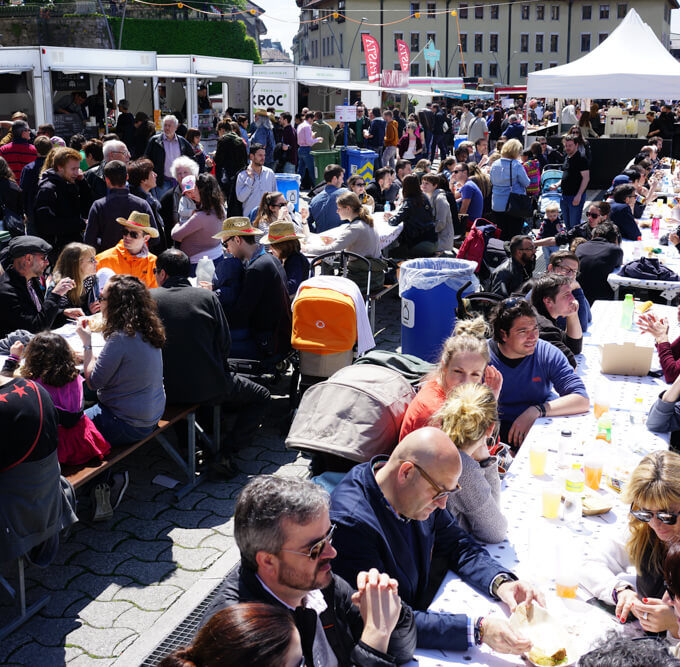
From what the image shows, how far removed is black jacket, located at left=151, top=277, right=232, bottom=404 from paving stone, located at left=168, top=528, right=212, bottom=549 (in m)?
0.88

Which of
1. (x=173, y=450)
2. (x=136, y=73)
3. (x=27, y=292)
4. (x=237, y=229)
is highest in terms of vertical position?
(x=136, y=73)

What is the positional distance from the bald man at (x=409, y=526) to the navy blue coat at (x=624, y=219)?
7.29 m

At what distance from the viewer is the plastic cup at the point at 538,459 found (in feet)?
11.8

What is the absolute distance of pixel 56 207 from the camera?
24.7 ft

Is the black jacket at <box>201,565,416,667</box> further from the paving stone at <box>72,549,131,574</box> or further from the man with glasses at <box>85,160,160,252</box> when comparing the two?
the man with glasses at <box>85,160,160,252</box>

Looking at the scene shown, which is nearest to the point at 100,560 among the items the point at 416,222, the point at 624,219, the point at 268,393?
the point at 268,393

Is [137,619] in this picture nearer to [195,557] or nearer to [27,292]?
[195,557]

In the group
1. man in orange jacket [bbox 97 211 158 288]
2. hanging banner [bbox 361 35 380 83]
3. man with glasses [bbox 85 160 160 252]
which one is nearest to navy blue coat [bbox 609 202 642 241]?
A: man with glasses [bbox 85 160 160 252]

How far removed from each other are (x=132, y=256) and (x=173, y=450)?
1.99m

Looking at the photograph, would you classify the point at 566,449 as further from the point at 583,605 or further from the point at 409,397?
the point at 583,605

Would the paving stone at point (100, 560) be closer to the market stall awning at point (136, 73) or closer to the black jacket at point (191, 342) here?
the black jacket at point (191, 342)

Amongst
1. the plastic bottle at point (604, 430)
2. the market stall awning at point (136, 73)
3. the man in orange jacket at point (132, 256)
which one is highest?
the market stall awning at point (136, 73)

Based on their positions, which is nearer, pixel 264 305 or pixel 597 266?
pixel 264 305

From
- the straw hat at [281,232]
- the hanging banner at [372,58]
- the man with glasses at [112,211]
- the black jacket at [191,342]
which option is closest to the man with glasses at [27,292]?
the black jacket at [191,342]
